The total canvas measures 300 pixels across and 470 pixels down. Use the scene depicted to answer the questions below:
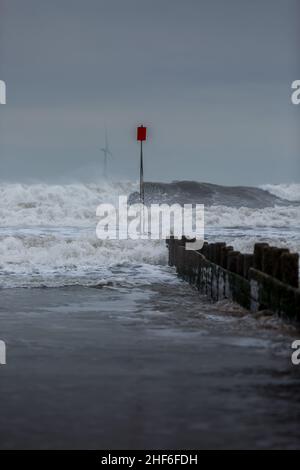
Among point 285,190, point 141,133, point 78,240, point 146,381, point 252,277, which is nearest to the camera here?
point 146,381

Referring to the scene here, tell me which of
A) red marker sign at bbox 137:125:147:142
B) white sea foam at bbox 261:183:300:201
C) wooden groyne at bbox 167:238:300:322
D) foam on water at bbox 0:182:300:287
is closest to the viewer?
wooden groyne at bbox 167:238:300:322

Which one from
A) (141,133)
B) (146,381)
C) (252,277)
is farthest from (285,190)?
(146,381)

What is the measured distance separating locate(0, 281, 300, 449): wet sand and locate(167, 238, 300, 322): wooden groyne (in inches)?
8.1

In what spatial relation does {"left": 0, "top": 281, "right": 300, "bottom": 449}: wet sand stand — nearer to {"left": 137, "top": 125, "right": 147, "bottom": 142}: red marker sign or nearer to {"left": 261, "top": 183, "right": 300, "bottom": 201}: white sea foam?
{"left": 137, "top": 125, "right": 147, "bottom": 142}: red marker sign

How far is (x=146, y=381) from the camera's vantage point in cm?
523

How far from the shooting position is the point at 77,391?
496cm

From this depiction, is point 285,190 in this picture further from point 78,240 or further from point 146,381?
point 146,381

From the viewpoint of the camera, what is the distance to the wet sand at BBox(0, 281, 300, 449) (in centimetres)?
409

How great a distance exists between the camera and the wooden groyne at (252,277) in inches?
271

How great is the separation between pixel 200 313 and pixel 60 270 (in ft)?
18.2

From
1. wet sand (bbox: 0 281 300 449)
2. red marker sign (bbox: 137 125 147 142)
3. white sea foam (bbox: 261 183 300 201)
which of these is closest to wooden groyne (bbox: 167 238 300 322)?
wet sand (bbox: 0 281 300 449)

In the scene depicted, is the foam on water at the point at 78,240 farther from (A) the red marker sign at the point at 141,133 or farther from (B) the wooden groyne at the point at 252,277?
(A) the red marker sign at the point at 141,133

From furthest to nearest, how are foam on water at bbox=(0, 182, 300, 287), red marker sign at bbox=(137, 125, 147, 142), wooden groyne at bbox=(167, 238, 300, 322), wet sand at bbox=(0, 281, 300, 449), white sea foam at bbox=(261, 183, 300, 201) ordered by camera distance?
white sea foam at bbox=(261, 183, 300, 201) → red marker sign at bbox=(137, 125, 147, 142) → foam on water at bbox=(0, 182, 300, 287) → wooden groyne at bbox=(167, 238, 300, 322) → wet sand at bbox=(0, 281, 300, 449)

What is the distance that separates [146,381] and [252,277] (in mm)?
3086
